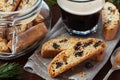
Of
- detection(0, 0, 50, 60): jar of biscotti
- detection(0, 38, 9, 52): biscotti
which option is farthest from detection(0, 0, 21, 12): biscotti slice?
detection(0, 38, 9, 52): biscotti

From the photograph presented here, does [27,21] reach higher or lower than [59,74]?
higher

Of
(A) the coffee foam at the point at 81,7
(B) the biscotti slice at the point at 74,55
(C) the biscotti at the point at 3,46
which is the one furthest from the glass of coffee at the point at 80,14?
(C) the biscotti at the point at 3,46

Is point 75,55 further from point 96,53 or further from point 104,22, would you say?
point 104,22

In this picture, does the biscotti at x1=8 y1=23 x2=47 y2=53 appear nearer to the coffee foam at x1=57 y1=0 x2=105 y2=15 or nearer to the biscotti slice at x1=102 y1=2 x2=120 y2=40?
the coffee foam at x1=57 y1=0 x2=105 y2=15

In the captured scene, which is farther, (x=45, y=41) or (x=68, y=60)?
(x=45, y=41)

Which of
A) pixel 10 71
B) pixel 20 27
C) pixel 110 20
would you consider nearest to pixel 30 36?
pixel 20 27

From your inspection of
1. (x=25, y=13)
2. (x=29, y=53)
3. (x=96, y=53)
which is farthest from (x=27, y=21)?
(x=96, y=53)
